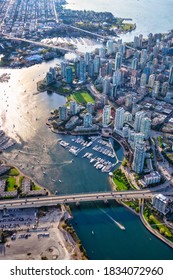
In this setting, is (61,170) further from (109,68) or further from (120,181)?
(109,68)

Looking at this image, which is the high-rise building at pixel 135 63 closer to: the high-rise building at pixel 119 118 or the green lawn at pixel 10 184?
the high-rise building at pixel 119 118

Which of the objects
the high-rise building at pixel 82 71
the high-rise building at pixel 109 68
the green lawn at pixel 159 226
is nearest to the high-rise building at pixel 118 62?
the high-rise building at pixel 109 68

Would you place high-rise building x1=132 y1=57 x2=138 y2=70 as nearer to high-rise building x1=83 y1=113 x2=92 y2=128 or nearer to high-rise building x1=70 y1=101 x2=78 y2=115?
high-rise building x1=70 y1=101 x2=78 y2=115

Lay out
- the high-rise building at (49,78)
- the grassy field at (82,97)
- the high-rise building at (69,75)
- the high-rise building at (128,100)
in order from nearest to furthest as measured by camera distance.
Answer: the high-rise building at (128,100)
the grassy field at (82,97)
the high-rise building at (69,75)
the high-rise building at (49,78)

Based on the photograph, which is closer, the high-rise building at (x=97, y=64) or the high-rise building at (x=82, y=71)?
the high-rise building at (x=82, y=71)

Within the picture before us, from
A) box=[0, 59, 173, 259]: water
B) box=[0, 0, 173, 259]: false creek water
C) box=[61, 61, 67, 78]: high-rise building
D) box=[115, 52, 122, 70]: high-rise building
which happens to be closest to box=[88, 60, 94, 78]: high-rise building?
box=[61, 61, 67, 78]: high-rise building
